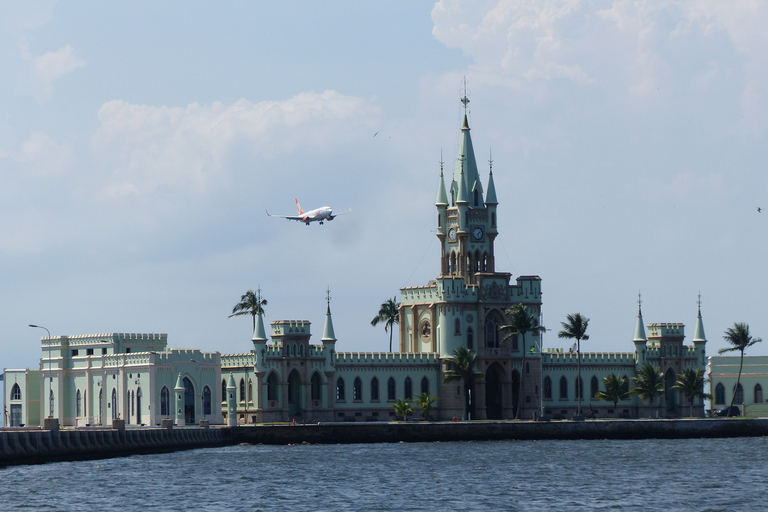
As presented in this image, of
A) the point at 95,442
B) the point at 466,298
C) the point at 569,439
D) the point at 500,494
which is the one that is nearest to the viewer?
the point at 500,494

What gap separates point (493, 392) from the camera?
13762 cm

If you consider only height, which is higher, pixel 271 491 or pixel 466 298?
pixel 466 298

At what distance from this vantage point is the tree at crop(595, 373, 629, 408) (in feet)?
455

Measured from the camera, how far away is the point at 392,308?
149 m

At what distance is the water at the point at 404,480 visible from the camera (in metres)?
75.2

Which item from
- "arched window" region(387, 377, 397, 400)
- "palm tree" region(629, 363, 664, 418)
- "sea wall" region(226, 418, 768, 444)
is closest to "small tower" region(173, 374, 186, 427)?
"sea wall" region(226, 418, 768, 444)

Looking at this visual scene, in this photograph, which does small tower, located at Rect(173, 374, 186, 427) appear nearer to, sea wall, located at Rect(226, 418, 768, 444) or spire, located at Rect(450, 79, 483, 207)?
sea wall, located at Rect(226, 418, 768, 444)

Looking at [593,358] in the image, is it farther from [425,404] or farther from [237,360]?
[237,360]

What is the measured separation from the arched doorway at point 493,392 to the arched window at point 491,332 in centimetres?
185

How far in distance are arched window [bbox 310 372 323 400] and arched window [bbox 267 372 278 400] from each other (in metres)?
3.42

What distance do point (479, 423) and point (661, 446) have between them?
49.4ft

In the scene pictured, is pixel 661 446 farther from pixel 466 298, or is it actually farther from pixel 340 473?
pixel 340 473

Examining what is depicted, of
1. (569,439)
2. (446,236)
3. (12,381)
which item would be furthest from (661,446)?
(12,381)

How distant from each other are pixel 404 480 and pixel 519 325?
46.5 meters
